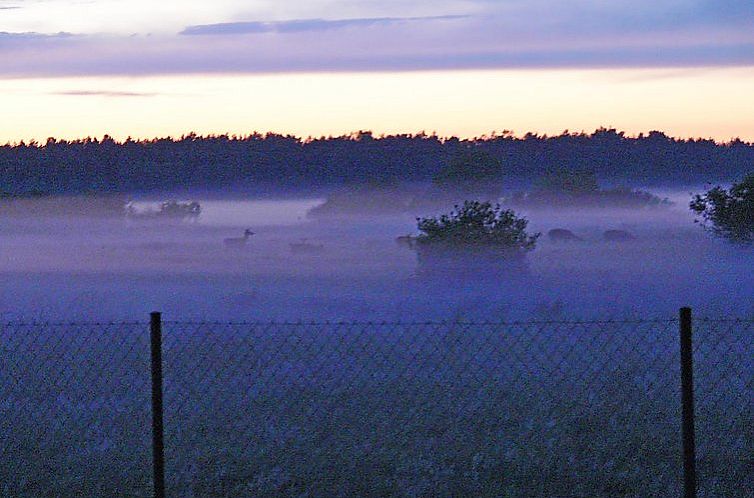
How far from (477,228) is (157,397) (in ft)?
66.7

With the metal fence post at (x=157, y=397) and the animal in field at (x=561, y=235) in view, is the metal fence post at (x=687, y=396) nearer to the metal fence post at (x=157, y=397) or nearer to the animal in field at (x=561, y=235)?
the metal fence post at (x=157, y=397)

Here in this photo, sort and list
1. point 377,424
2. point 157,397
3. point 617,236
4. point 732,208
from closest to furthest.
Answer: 1. point 157,397
2. point 377,424
3. point 732,208
4. point 617,236

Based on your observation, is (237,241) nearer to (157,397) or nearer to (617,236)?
(617,236)

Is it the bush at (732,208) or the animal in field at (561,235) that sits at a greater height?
the bush at (732,208)

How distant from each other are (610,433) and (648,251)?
32234 millimetres

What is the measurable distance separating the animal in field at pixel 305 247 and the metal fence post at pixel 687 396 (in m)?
39.5

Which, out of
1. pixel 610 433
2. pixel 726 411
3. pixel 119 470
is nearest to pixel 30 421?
pixel 119 470

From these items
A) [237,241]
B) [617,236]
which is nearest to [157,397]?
[617,236]

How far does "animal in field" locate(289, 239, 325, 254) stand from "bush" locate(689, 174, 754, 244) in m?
23.0

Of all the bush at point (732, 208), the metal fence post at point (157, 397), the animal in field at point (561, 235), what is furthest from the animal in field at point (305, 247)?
the metal fence post at point (157, 397)

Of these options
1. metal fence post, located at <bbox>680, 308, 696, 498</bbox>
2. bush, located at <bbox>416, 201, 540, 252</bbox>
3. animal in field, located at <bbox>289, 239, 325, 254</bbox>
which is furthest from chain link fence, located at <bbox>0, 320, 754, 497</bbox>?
animal in field, located at <bbox>289, 239, 325, 254</bbox>

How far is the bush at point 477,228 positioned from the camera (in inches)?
1043

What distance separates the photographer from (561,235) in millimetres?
44844

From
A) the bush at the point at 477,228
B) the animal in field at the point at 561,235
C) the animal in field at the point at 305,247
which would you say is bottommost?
the animal in field at the point at 305,247
